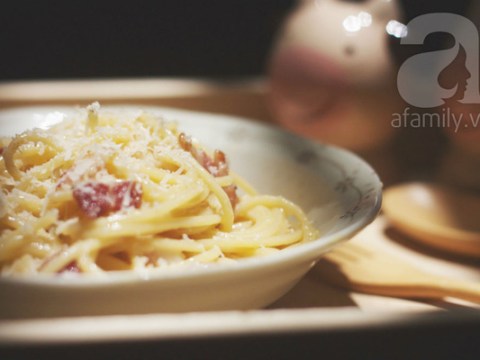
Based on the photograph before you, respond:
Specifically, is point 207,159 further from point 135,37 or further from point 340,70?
point 135,37

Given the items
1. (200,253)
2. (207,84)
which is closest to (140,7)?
(207,84)

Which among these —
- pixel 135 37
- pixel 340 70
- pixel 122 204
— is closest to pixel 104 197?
pixel 122 204

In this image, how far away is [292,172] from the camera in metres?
1.03

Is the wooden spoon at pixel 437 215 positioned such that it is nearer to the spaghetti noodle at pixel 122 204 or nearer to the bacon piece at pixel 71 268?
the spaghetti noodle at pixel 122 204

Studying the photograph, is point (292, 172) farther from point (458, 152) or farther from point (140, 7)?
point (140, 7)

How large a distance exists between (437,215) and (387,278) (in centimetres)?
33

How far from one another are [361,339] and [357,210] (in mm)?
255

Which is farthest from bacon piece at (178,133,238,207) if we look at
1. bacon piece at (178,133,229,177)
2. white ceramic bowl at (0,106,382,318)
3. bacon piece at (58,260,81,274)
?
bacon piece at (58,260,81,274)

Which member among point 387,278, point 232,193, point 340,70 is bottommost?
point 387,278

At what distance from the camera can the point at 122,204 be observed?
0.75 meters

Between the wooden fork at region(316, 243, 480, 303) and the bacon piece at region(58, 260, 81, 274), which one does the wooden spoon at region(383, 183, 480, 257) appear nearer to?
the wooden fork at region(316, 243, 480, 303)

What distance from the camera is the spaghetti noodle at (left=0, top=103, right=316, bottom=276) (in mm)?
725

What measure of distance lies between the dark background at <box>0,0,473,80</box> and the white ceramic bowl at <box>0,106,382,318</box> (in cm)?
97

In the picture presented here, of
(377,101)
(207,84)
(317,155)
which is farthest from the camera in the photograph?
(207,84)
